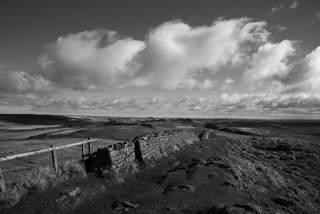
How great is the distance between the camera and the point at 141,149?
15172 mm

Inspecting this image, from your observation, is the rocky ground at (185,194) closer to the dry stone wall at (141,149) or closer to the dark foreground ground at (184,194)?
the dark foreground ground at (184,194)

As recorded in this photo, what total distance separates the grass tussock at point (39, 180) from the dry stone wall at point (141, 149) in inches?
75.8

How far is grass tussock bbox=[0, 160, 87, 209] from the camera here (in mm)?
8080

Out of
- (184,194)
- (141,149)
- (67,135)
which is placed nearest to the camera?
(184,194)

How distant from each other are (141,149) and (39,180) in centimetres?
712

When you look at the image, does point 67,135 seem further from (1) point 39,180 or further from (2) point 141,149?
(1) point 39,180

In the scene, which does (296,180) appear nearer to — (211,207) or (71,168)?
(211,207)

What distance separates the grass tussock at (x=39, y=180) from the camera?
8080 millimetres

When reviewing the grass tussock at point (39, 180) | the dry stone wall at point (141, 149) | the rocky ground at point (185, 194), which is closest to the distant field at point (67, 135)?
the grass tussock at point (39, 180)

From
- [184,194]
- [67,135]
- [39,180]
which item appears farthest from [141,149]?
[67,135]

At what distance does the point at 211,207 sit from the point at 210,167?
646cm

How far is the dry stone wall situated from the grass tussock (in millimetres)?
1927

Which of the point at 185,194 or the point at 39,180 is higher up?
the point at 39,180

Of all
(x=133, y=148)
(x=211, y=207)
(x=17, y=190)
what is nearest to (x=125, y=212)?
(x=211, y=207)
